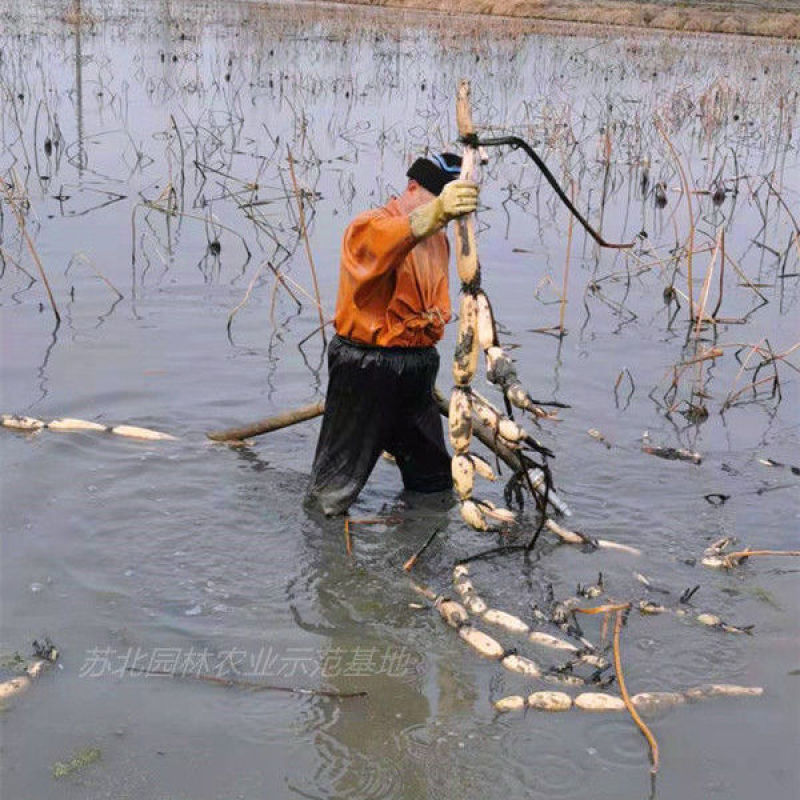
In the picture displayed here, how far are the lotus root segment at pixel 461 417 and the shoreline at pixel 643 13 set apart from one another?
27.8 m

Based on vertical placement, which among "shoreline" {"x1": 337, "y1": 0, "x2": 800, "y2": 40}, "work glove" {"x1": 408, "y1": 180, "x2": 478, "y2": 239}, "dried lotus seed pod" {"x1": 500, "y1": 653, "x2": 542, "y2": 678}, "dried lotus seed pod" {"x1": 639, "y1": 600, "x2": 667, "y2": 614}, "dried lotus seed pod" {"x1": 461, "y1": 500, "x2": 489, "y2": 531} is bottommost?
"dried lotus seed pod" {"x1": 500, "y1": 653, "x2": 542, "y2": 678}

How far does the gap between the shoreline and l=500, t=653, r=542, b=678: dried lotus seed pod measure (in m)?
28.1

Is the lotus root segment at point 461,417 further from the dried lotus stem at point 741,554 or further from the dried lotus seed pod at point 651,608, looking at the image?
the dried lotus stem at point 741,554

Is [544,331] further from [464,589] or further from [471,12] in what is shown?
[471,12]

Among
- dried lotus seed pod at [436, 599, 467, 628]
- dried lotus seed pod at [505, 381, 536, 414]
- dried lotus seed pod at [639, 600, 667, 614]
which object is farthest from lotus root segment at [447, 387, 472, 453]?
dried lotus seed pod at [639, 600, 667, 614]

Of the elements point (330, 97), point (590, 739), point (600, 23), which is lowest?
point (590, 739)

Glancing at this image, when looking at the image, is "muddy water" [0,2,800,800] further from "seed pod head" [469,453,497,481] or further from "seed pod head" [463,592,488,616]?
"seed pod head" [469,453,497,481]

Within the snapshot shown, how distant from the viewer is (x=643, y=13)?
31.4 meters

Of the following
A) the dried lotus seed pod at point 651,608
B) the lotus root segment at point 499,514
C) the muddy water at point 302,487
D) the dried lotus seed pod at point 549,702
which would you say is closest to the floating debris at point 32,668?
the muddy water at point 302,487

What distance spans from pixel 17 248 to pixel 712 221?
648 centimetres

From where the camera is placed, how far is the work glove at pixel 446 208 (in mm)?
4219

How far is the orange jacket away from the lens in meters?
4.86

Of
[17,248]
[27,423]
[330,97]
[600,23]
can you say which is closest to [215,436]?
[27,423]

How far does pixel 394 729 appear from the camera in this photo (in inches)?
161
